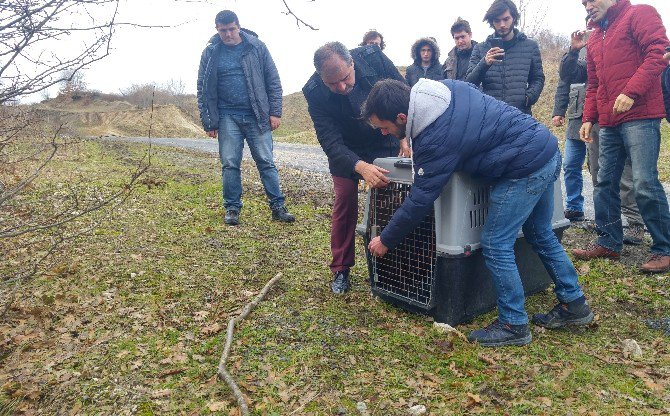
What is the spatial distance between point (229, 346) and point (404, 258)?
1218 millimetres

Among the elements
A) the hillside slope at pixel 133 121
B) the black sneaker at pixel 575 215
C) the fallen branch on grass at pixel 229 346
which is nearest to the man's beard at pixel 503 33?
the black sneaker at pixel 575 215

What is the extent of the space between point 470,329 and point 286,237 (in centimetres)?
243

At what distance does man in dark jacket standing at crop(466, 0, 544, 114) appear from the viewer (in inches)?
195

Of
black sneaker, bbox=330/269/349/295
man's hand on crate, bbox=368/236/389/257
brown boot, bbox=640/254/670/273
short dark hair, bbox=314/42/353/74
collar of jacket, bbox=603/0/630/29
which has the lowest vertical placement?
black sneaker, bbox=330/269/349/295

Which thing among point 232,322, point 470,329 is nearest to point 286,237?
point 232,322

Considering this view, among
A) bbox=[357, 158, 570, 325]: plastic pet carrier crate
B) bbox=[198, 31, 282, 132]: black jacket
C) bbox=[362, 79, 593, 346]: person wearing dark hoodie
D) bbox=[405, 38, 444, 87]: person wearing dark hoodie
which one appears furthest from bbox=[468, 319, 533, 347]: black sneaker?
bbox=[405, 38, 444, 87]: person wearing dark hoodie

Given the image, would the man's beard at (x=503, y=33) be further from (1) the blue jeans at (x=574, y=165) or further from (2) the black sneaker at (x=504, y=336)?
(2) the black sneaker at (x=504, y=336)

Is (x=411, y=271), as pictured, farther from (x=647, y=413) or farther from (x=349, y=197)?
(x=647, y=413)

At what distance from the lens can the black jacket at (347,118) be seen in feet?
11.0

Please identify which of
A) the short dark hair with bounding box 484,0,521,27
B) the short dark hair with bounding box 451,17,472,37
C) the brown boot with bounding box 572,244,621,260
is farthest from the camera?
the short dark hair with bounding box 451,17,472,37

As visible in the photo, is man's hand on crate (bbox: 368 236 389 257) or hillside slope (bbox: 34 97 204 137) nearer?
man's hand on crate (bbox: 368 236 389 257)

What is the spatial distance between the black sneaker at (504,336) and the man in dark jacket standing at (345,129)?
108cm

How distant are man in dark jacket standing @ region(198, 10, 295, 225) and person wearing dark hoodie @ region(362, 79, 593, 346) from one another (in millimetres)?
2919

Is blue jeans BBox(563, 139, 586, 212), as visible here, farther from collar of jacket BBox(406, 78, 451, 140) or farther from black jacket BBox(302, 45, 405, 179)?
collar of jacket BBox(406, 78, 451, 140)
